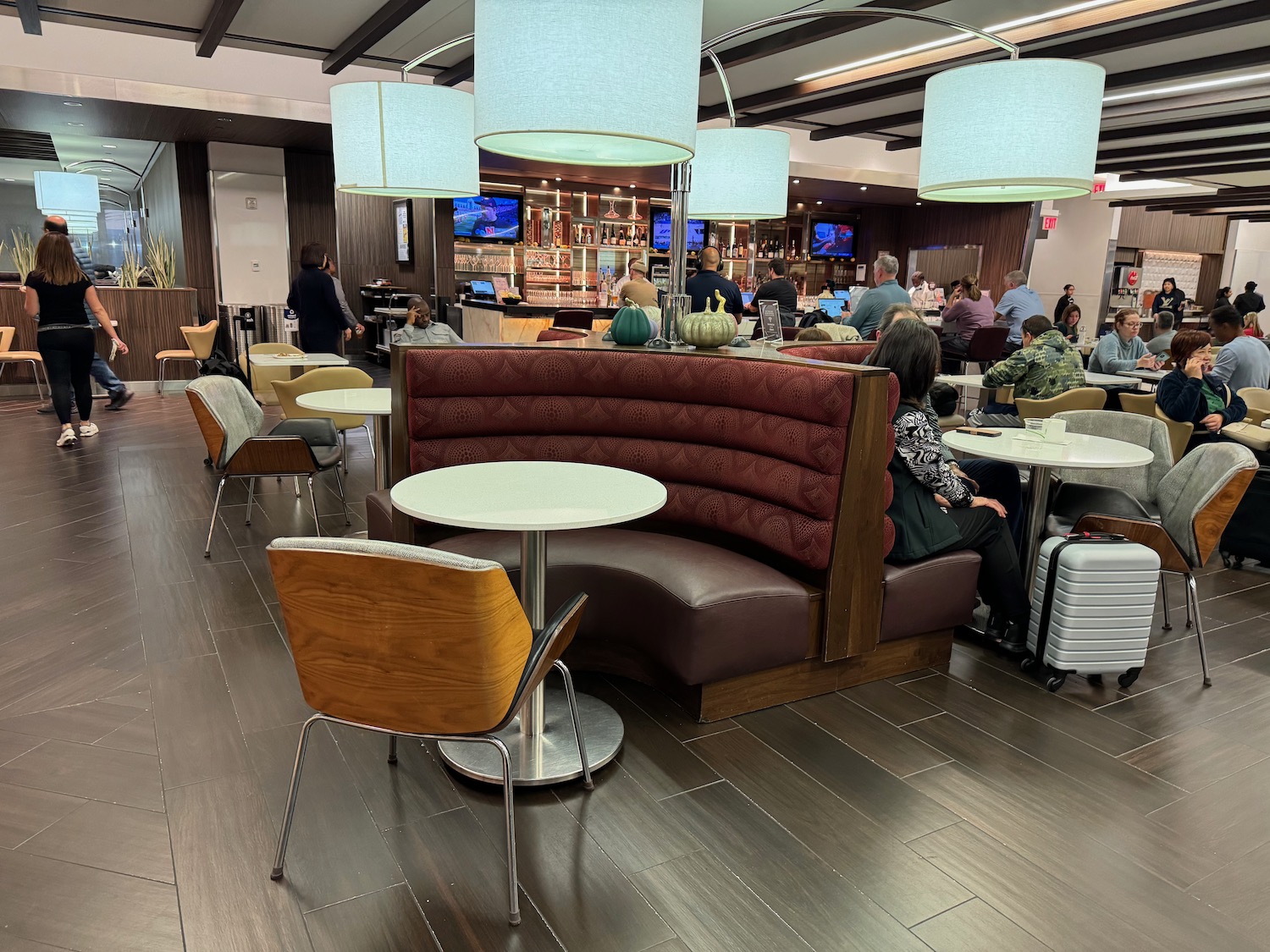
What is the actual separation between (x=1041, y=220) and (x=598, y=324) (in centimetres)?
992

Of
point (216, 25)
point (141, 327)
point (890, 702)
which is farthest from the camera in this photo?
point (141, 327)

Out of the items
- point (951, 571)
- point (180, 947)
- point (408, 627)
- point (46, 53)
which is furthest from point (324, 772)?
point (46, 53)

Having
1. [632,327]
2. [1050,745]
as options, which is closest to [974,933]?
[1050,745]

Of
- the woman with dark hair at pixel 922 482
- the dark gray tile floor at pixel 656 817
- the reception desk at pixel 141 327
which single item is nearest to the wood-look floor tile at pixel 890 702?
the dark gray tile floor at pixel 656 817

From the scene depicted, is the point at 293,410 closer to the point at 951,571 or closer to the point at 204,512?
the point at 204,512

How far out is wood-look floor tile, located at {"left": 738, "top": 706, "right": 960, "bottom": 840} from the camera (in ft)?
7.91

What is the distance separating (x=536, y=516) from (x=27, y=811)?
5.34 ft

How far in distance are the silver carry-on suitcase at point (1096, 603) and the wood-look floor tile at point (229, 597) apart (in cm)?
320

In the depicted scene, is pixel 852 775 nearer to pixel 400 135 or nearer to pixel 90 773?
pixel 90 773

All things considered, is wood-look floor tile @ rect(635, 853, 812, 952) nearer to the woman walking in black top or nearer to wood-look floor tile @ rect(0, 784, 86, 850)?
wood-look floor tile @ rect(0, 784, 86, 850)

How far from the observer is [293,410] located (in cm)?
548

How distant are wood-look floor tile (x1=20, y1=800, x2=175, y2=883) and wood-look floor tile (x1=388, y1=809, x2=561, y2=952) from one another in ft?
1.89

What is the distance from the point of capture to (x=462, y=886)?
2.09 m

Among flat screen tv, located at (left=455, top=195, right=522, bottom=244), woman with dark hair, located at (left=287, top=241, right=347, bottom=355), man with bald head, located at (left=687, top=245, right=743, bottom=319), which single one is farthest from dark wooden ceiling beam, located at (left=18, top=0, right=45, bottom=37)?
man with bald head, located at (left=687, top=245, right=743, bottom=319)
